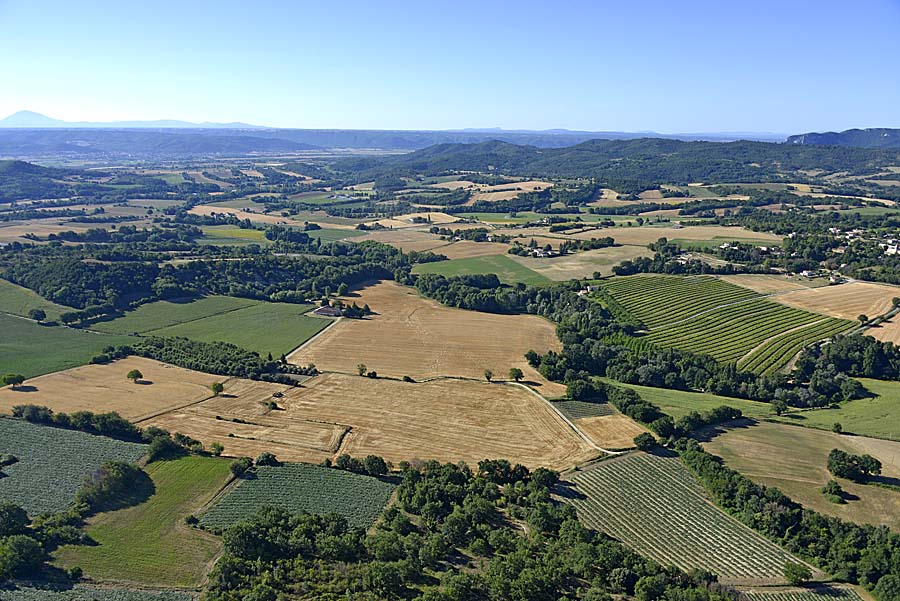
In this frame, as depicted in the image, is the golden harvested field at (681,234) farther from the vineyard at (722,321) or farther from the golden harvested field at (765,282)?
the vineyard at (722,321)

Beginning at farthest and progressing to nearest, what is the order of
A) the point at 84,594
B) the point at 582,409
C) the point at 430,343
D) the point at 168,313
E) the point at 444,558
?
the point at 168,313, the point at 430,343, the point at 582,409, the point at 444,558, the point at 84,594

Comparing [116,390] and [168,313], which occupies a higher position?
[168,313]

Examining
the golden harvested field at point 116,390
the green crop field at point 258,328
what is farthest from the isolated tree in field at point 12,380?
the green crop field at point 258,328

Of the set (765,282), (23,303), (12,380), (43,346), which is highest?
(765,282)

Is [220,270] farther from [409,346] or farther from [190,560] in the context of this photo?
[190,560]

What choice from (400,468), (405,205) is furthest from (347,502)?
(405,205)

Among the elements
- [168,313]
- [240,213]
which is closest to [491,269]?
[168,313]

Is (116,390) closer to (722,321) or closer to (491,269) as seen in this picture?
(491,269)

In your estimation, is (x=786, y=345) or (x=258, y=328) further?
(x=258, y=328)
